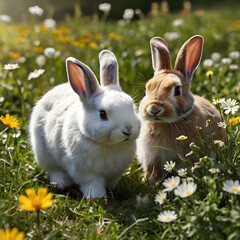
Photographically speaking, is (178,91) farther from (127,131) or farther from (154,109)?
(127,131)

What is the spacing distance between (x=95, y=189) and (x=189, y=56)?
4.24 feet

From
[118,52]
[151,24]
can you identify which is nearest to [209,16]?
[151,24]

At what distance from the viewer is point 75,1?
1126 cm

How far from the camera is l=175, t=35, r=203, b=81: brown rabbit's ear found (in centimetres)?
379

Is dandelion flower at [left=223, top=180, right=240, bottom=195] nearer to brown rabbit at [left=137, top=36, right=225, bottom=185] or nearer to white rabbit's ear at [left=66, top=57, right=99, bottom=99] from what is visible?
brown rabbit at [left=137, top=36, right=225, bottom=185]

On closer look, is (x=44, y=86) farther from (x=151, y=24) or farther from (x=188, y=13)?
(x=188, y=13)

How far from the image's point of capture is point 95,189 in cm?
366

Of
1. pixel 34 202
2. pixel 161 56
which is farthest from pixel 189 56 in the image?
pixel 34 202

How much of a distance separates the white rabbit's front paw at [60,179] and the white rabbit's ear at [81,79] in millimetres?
831

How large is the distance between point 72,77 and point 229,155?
126 cm

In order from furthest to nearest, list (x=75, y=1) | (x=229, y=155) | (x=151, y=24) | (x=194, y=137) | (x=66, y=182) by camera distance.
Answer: (x=75, y=1), (x=151, y=24), (x=66, y=182), (x=194, y=137), (x=229, y=155)

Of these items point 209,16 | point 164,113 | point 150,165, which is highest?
point 164,113

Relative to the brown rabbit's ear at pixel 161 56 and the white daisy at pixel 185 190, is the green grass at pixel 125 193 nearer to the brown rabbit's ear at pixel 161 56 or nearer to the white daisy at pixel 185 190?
the white daisy at pixel 185 190

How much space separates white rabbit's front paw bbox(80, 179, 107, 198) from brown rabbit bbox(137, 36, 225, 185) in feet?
1.42
